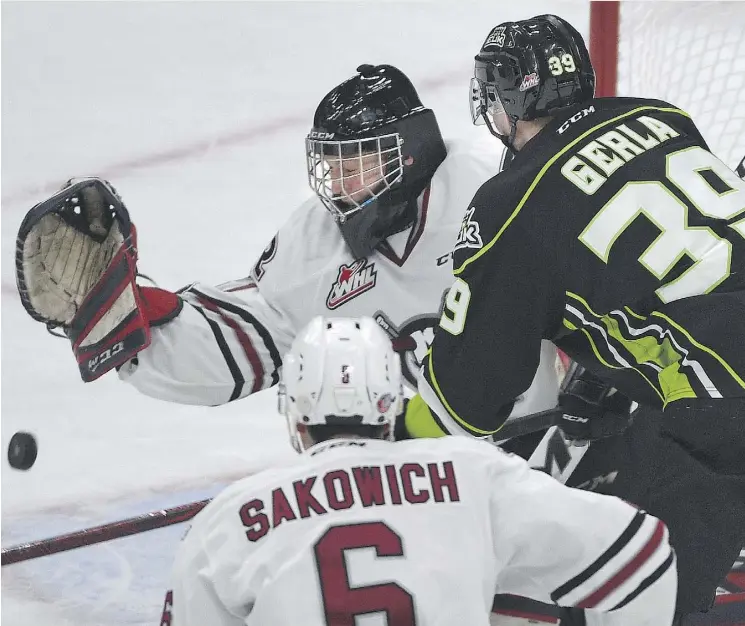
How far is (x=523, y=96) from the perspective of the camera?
202 centimetres

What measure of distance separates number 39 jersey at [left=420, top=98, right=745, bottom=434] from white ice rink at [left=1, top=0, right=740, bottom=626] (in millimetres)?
995

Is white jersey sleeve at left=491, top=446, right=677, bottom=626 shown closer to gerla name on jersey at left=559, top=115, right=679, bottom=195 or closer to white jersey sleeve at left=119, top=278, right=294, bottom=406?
gerla name on jersey at left=559, top=115, right=679, bottom=195

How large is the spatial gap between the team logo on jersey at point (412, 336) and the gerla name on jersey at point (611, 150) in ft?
2.08

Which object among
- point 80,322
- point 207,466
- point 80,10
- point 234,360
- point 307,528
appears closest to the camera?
point 307,528

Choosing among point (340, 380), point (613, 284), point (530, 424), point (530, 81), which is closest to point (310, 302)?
point (530, 424)

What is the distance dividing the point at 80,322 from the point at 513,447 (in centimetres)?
90

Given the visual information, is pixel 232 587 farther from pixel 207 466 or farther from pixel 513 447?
pixel 207 466

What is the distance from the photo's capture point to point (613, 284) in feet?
5.99

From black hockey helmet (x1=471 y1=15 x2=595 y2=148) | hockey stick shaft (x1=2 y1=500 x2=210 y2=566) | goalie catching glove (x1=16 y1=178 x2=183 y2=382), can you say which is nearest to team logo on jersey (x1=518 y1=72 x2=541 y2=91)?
black hockey helmet (x1=471 y1=15 x2=595 y2=148)

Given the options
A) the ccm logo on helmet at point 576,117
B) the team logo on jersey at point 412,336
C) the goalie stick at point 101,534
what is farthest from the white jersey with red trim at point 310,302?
the ccm logo on helmet at point 576,117

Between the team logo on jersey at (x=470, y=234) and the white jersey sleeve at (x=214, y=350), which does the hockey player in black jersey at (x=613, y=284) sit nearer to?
the team logo on jersey at (x=470, y=234)

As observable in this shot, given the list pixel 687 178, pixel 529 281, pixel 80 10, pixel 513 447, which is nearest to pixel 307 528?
pixel 529 281

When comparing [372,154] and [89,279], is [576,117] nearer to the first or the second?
[372,154]

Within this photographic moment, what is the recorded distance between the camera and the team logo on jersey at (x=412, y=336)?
7.98 ft
